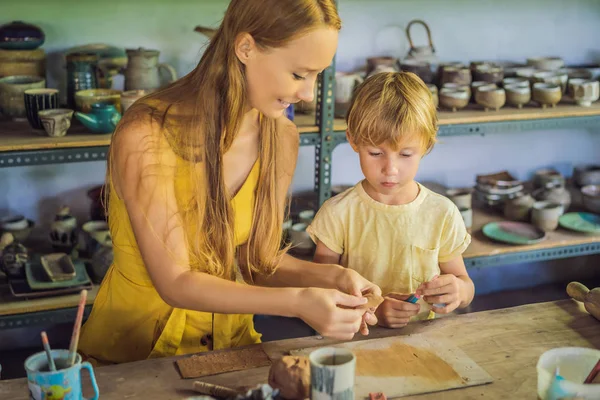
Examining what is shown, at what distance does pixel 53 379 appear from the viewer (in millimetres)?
1215

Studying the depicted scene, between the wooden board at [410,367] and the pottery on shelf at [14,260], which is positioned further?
the pottery on shelf at [14,260]

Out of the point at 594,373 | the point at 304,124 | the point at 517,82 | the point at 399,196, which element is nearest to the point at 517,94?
the point at 517,82

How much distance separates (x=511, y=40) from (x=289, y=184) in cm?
184

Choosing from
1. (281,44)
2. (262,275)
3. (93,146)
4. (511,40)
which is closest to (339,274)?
(262,275)

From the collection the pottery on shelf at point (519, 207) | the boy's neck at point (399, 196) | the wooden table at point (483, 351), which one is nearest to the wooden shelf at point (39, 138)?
the boy's neck at point (399, 196)

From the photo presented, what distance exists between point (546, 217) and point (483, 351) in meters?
1.61

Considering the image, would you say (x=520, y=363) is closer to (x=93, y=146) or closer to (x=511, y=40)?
(x=93, y=146)

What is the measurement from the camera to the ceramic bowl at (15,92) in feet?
8.38

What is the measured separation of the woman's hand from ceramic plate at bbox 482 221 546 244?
63.4 inches

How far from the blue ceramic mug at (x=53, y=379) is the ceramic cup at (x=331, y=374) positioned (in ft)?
1.21

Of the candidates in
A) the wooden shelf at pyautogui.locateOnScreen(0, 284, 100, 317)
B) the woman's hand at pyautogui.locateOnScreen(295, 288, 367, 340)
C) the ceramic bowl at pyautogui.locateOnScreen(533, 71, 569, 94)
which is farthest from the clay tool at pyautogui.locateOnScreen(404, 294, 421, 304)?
the ceramic bowl at pyautogui.locateOnScreen(533, 71, 569, 94)

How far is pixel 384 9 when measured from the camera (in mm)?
3141

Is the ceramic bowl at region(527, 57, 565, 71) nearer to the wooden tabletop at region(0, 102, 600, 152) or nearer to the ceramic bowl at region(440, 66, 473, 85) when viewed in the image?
the wooden tabletop at region(0, 102, 600, 152)

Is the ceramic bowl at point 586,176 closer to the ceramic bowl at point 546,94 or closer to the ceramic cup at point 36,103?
the ceramic bowl at point 546,94
